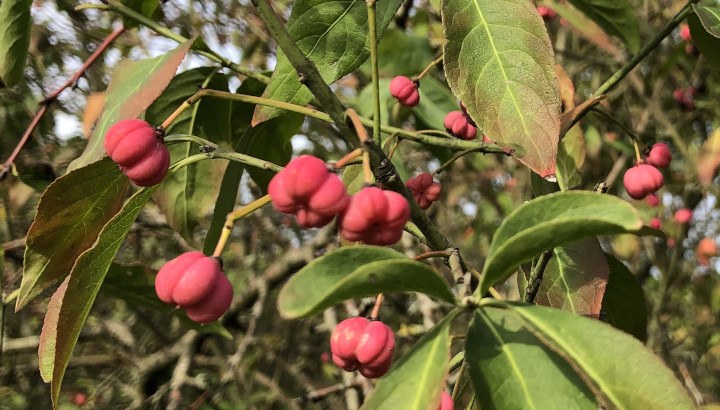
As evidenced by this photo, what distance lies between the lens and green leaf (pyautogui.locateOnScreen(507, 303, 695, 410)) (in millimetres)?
492

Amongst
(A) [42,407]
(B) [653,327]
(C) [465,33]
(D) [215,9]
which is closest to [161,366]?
(A) [42,407]

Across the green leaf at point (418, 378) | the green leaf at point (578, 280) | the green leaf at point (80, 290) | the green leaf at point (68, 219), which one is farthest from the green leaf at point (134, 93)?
the green leaf at point (578, 280)

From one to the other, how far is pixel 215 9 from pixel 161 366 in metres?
1.77

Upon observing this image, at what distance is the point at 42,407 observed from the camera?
3.28m

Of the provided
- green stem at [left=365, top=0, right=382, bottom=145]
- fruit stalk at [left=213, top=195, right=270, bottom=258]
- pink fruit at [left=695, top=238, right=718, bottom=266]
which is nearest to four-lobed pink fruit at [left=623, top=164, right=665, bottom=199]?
green stem at [left=365, top=0, right=382, bottom=145]

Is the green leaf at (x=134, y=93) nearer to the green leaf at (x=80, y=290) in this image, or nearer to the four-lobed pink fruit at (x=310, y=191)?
the green leaf at (x=80, y=290)

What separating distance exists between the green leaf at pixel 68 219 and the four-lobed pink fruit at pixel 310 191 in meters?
0.33

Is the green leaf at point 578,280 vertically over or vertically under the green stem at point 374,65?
under

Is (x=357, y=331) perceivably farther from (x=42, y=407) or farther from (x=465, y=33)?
(x=42, y=407)

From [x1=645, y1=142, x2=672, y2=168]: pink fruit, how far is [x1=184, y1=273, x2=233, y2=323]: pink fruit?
3.19 feet

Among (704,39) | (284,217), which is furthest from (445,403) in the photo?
(284,217)

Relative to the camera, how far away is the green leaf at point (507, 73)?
2.33ft

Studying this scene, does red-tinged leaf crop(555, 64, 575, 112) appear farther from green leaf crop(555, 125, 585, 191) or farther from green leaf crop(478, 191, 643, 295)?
green leaf crop(478, 191, 643, 295)

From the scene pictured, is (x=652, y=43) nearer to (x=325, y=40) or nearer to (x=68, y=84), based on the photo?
(x=325, y=40)
